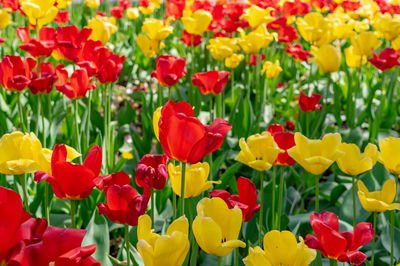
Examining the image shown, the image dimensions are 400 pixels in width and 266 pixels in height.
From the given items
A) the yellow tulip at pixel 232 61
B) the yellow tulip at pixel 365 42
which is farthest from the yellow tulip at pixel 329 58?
the yellow tulip at pixel 232 61

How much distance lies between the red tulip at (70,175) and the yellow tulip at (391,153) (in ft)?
2.28

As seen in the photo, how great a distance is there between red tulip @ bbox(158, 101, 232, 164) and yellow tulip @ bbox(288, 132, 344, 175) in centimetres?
22

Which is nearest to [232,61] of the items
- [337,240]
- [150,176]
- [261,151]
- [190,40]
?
[190,40]

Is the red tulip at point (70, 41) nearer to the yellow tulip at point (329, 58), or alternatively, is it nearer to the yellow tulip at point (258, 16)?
the yellow tulip at point (329, 58)

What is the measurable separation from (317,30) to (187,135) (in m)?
2.01

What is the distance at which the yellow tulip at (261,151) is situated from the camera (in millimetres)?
1268

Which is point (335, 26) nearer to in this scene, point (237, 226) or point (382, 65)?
point (382, 65)

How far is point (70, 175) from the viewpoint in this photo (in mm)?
1050

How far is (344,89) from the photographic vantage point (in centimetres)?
366

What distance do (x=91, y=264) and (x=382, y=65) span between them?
6.97 feet

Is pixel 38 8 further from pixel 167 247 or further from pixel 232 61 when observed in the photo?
pixel 167 247

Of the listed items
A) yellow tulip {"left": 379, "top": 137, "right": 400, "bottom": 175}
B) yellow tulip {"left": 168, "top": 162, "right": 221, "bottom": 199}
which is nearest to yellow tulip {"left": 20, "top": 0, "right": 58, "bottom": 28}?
yellow tulip {"left": 168, "top": 162, "right": 221, "bottom": 199}

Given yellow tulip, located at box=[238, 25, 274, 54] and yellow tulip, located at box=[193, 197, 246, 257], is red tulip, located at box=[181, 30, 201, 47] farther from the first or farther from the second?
yellow tulip, located at box=[193, 197, 246, 257]

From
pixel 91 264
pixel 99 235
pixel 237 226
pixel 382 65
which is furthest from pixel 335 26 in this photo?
pixel 91 264
